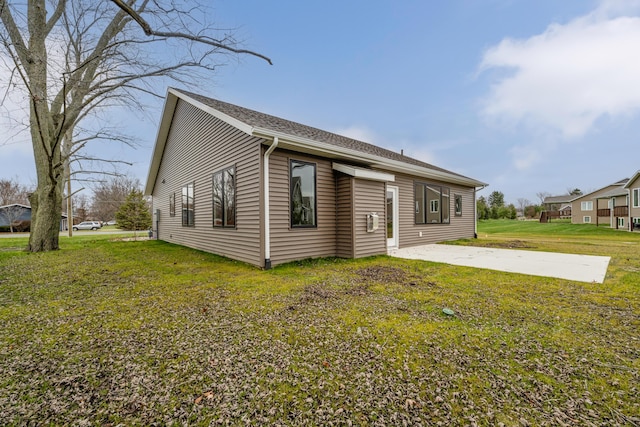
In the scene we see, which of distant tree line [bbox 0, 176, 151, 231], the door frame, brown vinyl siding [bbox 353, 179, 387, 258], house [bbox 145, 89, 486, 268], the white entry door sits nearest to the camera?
house [bbox 145, 89, 486, 268]

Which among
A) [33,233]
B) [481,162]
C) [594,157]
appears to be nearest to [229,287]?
[33,233]

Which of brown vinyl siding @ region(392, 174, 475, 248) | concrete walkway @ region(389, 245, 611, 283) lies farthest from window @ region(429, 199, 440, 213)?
concrete walkway @ region(389, 245, 611, 283)

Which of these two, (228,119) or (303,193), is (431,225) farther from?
(228,119)

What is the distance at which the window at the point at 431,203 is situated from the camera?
32.6 feet

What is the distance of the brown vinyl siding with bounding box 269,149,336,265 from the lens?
600 cm

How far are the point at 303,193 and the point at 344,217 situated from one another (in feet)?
4.20

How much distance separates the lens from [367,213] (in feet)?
23.5

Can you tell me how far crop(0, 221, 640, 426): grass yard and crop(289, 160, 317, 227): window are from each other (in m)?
2.26

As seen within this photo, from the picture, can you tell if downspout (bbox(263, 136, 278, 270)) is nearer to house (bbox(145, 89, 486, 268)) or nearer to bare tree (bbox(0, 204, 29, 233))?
house (bbox(145, 89, 486, 268))

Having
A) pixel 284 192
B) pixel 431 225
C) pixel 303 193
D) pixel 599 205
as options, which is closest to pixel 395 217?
pixel 431 225

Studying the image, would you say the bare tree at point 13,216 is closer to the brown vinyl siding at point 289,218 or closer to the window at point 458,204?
the brown vinyl siding at point 289,218

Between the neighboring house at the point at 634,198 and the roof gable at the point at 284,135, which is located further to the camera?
the neighboring house at the point at 634,198

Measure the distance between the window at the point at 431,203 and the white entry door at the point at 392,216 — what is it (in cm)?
129

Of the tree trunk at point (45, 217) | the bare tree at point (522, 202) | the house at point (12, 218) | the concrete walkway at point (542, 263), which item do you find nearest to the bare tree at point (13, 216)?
the house at point (12, 218)
